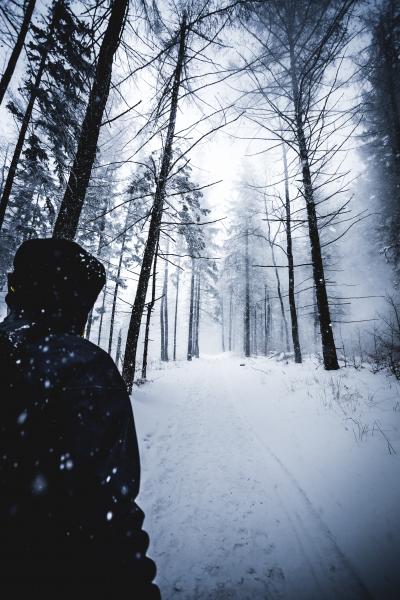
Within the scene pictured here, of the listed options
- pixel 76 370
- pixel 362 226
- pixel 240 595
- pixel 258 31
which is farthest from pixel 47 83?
pixel 362 226

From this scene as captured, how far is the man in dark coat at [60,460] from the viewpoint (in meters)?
0.94

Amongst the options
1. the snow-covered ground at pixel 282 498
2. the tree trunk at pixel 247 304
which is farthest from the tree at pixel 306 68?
the tree trunk at pixel 247 304

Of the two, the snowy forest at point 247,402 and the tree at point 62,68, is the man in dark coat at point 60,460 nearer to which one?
the snowy forest at point 247,402

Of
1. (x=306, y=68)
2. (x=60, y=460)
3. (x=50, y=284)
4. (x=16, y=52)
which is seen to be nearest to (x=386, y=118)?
(x=306, y=68)

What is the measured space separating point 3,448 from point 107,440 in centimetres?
41

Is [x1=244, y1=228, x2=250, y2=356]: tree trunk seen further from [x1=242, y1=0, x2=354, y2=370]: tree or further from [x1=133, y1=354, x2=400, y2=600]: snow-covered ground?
[x1=133, y1=354, x2=400, y2=600]: snow-covered ground

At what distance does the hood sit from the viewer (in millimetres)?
1363

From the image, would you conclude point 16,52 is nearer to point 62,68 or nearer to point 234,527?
point 62,68

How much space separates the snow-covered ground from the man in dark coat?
1885 millimetres

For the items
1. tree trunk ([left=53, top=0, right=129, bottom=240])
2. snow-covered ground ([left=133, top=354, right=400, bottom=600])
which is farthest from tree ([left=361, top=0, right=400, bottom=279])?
snow-covered ground ([left=133, top=354, right=400, bottom=600])

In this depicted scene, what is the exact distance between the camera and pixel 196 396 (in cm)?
845

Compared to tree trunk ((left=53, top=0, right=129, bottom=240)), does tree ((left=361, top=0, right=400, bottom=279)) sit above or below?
above

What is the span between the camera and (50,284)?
138cm

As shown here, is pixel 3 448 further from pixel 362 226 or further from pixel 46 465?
pixel 362 226
